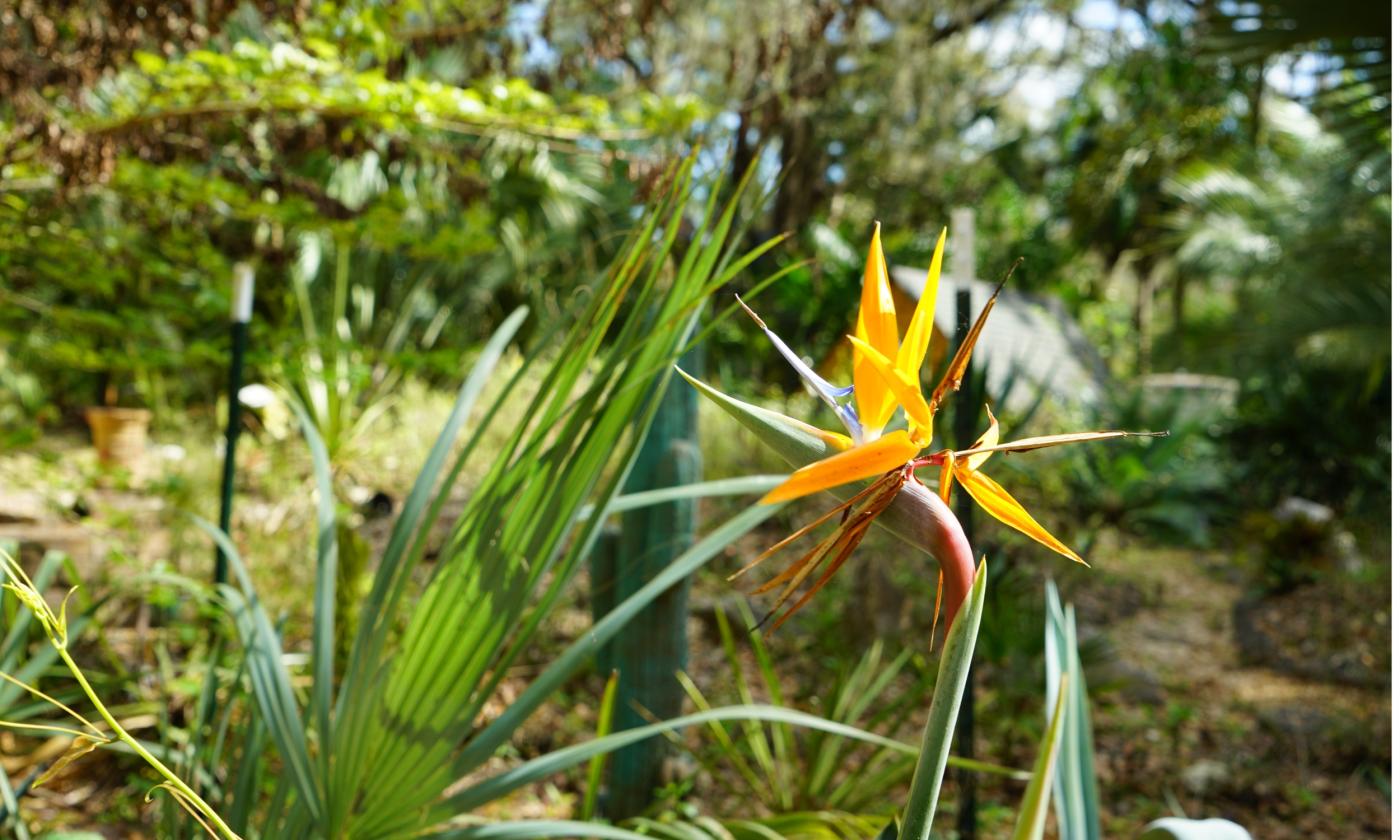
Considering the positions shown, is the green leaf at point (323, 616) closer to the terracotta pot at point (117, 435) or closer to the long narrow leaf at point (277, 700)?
the long narrow leaf at point (277, 700)

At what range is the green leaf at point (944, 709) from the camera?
416mm

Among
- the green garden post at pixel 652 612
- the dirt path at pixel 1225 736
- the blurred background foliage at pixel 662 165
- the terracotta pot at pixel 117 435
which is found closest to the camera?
the green garden post at pixel 652 612

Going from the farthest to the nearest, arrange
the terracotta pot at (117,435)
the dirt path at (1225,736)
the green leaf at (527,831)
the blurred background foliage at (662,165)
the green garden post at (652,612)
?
1. the terracotta pot at (117,435)
2. the dirt path at (1225,736)
3. the blurred background foliage at (662,165)
4. the green garden post at (652,612)
5. the green leaf at (527,831)

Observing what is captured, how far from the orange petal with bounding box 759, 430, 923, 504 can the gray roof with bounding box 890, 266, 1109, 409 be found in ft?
16.7

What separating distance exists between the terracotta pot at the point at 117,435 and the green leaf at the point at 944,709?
6116 mm

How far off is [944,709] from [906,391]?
135 millimetres

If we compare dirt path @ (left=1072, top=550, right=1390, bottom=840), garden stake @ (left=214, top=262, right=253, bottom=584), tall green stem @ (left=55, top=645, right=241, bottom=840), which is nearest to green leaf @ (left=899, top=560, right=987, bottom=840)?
tall green stem @ (left=55, top=645, right=241, bottom=840)

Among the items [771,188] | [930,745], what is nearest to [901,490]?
[930,745]

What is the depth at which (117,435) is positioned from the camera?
18.6 ft

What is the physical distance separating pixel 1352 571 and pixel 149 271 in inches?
214

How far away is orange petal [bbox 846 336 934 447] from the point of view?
0.43 metres

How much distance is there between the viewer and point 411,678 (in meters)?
0.86

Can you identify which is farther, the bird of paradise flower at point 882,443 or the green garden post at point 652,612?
the green garden post at point 652,612

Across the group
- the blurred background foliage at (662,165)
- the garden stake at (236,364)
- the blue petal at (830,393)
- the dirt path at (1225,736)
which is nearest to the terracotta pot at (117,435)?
the blurred background foliage at (662,165)
